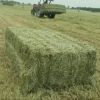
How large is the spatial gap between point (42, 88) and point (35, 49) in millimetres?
715

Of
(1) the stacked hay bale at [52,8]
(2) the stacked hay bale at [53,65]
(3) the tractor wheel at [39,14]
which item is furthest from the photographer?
(3) the tractor wheel at [39,14]

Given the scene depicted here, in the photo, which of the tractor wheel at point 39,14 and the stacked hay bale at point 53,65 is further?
the tractor wheel at point 39,14

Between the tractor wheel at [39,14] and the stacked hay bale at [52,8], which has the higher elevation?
the stacked hay bale at [52,8]

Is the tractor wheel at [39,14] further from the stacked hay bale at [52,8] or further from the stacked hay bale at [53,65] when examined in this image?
the stacked hay bale at [53,65]

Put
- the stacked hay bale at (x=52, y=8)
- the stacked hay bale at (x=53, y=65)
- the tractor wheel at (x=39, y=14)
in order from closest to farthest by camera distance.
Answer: the stacked hay bale at (x=53, y=65)
the stacked hay bale at (x=52, y=8)
the tractor wheel at (x=39, y=14)

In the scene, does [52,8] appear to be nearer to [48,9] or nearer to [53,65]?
[48,9]

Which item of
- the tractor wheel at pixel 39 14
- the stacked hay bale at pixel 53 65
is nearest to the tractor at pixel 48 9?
the tractor wheel at pixel 39 14

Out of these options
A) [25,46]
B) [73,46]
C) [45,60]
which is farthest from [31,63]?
[73,46]


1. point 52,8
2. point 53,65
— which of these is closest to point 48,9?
point 52,8

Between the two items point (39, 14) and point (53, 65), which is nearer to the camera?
point (53, 65)

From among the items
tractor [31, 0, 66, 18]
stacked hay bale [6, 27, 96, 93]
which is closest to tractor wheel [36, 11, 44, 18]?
tractor [31, 0, 66, 18]

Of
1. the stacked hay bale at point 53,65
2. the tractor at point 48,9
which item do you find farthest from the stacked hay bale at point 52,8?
the stacked hay bale at point 53,65

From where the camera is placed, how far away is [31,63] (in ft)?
17.5

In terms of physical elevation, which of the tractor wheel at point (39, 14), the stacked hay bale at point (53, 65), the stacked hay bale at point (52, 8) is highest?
the stacked hay bale at point (53, 65)
